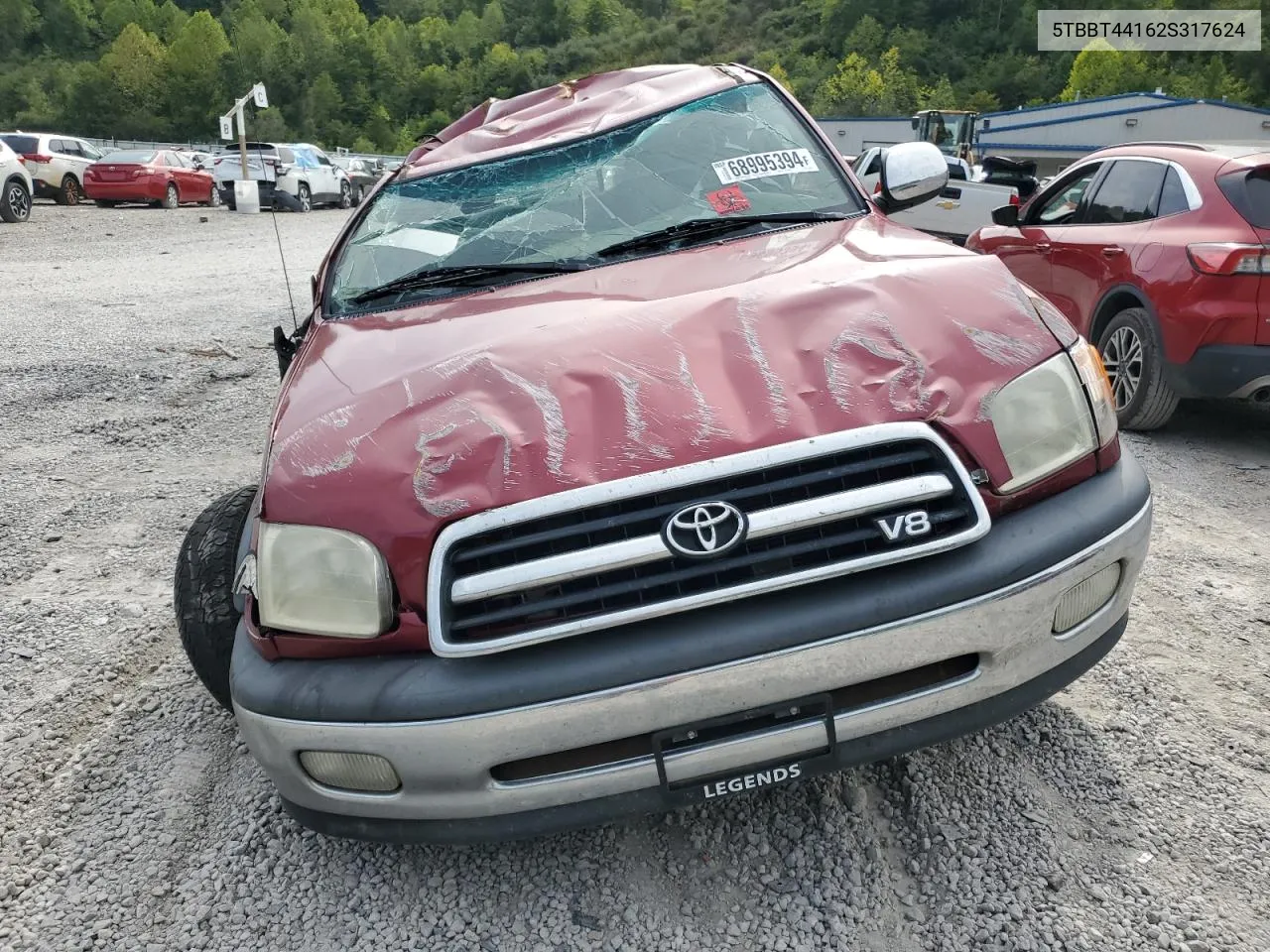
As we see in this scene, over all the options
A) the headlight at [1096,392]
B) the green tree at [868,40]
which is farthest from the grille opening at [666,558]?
the green tree at [868,40]

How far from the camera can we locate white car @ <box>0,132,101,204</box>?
21938 millimetres

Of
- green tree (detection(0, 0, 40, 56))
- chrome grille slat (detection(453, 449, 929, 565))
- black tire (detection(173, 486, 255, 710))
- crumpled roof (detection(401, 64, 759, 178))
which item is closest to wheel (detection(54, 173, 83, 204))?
crumpled roof (detection(401, 64, 759, 178))

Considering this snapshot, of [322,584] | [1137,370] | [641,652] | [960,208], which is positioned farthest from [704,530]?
[960,208]

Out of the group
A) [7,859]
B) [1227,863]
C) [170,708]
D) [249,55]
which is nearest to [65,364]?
[170,708]

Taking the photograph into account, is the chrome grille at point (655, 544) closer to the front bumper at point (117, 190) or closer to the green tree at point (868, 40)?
the front bumper at point (117, 190)

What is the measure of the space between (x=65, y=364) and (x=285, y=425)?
609cm

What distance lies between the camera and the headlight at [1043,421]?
2027 mm

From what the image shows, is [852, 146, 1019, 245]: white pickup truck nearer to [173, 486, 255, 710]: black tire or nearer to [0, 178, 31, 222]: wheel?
Result: [173, 486, 255, 710]: black tire

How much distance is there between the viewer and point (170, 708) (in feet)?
9.85

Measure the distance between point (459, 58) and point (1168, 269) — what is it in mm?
124044

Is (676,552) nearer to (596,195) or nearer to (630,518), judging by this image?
(630,518)

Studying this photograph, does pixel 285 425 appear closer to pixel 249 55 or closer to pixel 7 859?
pixel 7 859

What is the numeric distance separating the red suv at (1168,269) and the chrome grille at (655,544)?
11.7 ft

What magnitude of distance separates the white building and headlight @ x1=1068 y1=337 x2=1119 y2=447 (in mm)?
39763
